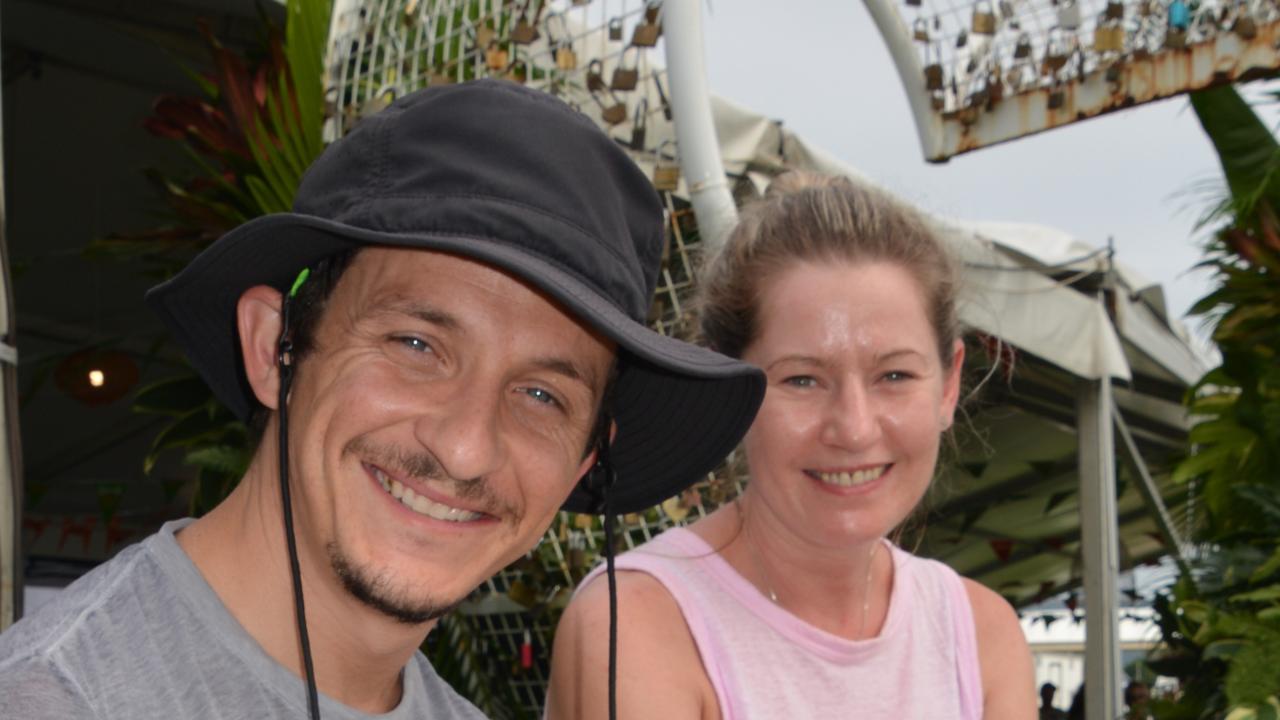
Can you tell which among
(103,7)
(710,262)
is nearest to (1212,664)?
(710,262)

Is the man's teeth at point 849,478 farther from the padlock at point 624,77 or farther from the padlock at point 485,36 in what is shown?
the padlock at point 485,36

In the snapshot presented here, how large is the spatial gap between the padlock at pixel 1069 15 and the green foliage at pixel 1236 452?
3.43 feet

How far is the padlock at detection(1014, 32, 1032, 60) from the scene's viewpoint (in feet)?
11.0

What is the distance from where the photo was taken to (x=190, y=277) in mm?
1396

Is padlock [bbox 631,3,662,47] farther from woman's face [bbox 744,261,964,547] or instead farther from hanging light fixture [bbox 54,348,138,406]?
hanging light fixture [bbox 54,348,138,406]

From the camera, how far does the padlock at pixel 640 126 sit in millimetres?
3176

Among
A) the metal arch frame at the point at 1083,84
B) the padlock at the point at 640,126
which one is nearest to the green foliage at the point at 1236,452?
the metal arch frame at the point at 1083,84

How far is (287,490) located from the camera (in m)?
1.26

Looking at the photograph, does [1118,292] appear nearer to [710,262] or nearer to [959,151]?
[959,151]

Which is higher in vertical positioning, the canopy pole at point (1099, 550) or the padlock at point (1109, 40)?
the padlock at point (1109, 40)

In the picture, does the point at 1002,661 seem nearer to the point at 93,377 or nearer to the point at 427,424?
the point at 427,424

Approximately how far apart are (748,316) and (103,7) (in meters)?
3.02

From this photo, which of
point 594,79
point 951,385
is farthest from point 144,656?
point 594,79

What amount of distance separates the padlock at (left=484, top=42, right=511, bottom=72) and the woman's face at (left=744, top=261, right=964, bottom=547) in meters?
1.52
